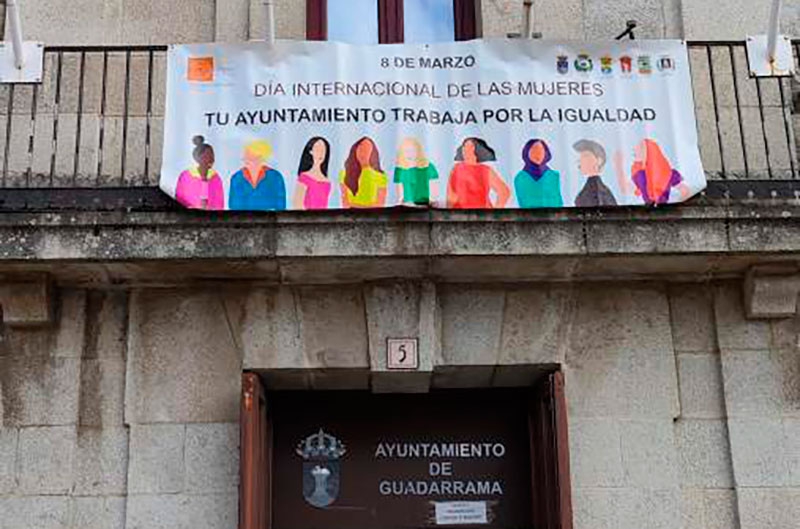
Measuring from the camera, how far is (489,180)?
313 inches

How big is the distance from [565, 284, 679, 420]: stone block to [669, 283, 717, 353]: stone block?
0.07 m

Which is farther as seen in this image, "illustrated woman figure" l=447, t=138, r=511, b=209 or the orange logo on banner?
the orange logo on banner

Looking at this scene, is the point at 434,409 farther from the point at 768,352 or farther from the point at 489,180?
the point at 768,352

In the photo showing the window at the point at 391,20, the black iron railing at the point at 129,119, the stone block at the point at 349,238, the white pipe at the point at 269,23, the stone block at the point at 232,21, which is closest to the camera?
the stone block at the point at 349,238

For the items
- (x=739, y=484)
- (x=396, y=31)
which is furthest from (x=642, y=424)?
(x=396, y=31)

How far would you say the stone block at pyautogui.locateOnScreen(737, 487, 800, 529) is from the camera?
25.6 feet

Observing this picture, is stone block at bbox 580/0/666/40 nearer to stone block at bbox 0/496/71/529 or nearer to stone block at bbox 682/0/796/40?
stone block at bbox 682/0/796/40

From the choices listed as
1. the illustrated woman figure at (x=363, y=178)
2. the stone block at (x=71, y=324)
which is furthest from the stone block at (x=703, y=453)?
the stone block at (x=71, y=324)

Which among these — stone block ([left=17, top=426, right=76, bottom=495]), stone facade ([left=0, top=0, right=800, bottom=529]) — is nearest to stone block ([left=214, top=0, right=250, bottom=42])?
stone facade ([left=0, top=0, right=800, bottom=529])

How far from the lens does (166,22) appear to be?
29.9 feet

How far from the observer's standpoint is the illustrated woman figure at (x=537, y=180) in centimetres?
788

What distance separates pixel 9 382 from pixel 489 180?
3.35 metres

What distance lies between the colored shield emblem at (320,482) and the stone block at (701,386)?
2333 millimetres

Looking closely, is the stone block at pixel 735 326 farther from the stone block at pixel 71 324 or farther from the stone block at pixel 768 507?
the stone block at pixel 71 324
